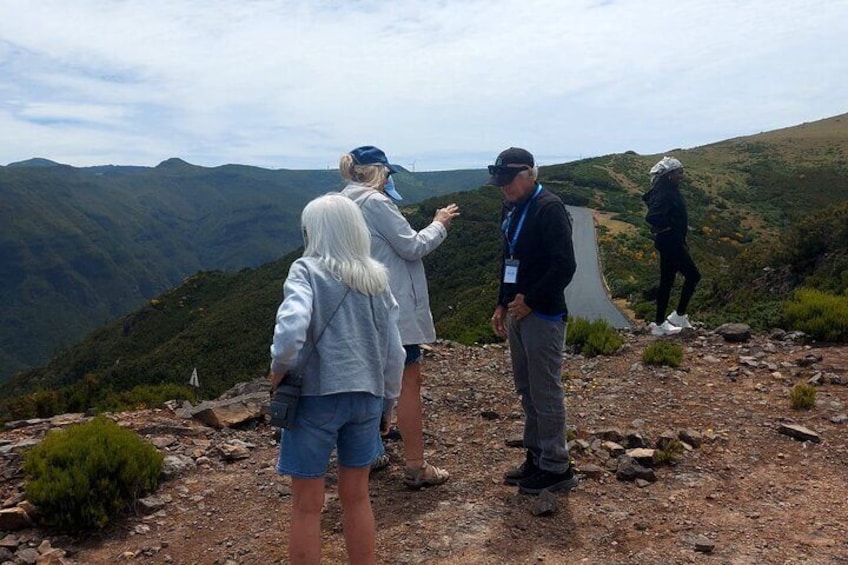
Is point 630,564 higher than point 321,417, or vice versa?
point 321,417

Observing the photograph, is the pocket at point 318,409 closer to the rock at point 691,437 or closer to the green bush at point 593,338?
the rock at point 691,437

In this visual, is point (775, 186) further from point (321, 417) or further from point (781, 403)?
point (321, 417)

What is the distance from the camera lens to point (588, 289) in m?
20.4

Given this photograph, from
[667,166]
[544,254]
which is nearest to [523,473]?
[544,254]

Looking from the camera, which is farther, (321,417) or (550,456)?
(550,456)

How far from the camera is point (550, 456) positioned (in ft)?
13.0

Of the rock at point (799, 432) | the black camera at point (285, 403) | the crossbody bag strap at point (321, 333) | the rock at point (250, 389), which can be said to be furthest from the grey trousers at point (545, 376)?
the rock at point (250, 389)

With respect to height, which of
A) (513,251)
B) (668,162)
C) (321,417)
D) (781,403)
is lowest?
(781,403)

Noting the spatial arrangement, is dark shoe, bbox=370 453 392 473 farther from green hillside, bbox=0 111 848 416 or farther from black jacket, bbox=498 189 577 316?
green hillside, bbox=0 111 848 416

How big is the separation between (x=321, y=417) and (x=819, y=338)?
6813mm

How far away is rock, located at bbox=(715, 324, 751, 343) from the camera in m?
7.44

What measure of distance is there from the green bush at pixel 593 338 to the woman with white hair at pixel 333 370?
5258mm

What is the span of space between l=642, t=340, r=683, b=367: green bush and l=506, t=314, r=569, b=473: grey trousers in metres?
3.18

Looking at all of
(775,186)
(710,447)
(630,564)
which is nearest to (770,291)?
(710,447)
